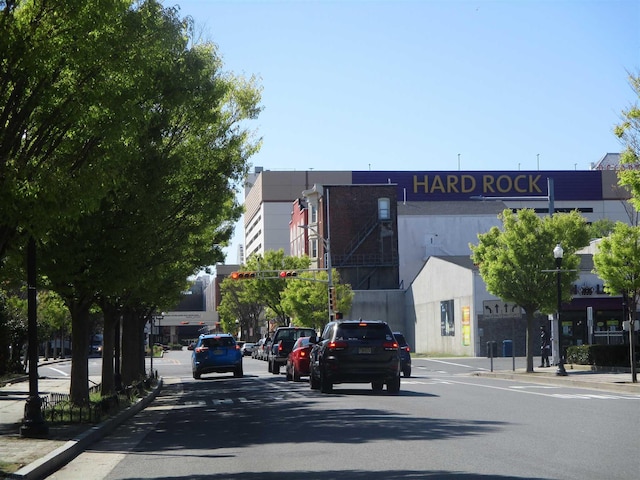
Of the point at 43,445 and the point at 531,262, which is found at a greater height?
the point at 531,262

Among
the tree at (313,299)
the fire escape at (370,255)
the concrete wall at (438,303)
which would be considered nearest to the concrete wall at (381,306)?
the concrete wall at (438,303)

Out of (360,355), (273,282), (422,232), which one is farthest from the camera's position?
(273,282)

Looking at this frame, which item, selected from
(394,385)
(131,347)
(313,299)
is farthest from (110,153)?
(313,299)

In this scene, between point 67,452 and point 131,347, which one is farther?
point 131,347

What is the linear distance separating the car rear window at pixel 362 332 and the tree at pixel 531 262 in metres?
14.3

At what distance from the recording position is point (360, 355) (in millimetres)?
26562

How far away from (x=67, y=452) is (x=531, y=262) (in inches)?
1149

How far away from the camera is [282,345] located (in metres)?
47.0

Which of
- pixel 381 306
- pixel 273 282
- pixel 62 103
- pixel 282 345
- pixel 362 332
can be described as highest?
pixel 273 282

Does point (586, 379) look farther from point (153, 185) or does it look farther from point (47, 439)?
point (47, 439)

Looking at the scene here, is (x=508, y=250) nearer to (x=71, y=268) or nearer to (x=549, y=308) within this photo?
(x=549, y=308)

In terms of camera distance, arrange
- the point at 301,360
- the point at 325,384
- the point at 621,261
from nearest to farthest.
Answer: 1. the point at 325,384
2. the point at 621,261
3. the point at 301,360

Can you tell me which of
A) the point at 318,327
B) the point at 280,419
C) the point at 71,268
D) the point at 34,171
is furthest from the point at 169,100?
the point at 318,327

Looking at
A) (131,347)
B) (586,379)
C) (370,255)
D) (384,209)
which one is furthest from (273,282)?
(586,379)
